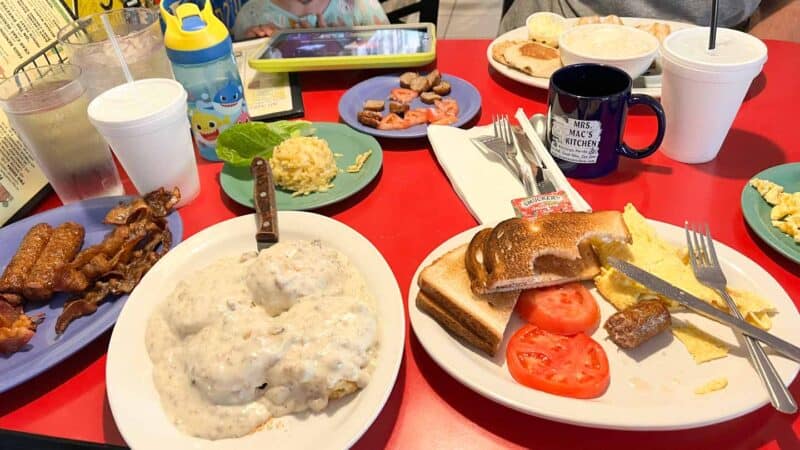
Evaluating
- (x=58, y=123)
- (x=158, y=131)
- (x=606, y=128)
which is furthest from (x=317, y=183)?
(x=606, y=128)

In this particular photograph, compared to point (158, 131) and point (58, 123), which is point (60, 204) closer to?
point (58, 123)

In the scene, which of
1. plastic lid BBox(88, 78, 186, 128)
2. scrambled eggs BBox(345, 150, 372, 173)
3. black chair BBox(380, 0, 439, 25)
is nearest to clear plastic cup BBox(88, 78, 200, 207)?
plastic lid BBox(88, 78, 186, 128)

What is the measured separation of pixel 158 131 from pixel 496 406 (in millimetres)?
951

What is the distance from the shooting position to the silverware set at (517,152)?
4.52 ft

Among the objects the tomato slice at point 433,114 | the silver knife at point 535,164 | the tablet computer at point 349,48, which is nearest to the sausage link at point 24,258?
the tablet computer at point 349,48

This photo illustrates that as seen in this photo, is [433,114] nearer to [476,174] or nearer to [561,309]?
[476,174]

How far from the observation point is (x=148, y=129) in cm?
127

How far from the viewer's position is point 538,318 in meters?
1.01

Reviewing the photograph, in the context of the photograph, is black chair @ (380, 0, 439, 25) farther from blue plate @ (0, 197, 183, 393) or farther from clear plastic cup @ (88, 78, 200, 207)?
blue plate @ (0, 197, 183, 393)

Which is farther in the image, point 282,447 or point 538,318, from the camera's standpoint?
point 538,318

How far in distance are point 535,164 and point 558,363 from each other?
24.9 inches

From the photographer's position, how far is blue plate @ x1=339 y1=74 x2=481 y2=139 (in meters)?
1.62

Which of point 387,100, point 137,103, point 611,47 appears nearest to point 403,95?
point 387,100

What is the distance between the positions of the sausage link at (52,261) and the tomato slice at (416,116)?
0.91 m
